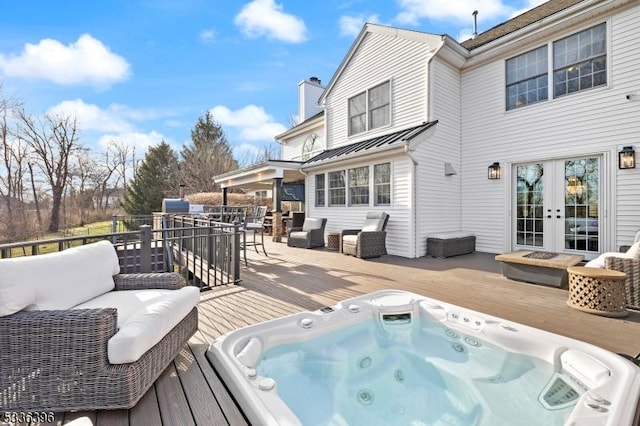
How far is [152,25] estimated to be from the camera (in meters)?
9.09

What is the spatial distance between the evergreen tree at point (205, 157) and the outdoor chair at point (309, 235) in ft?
54.9

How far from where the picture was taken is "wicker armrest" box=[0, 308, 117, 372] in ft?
5.63

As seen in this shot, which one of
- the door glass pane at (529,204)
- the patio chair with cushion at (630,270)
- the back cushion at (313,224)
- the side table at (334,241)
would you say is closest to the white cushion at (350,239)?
the side table at (334,241)

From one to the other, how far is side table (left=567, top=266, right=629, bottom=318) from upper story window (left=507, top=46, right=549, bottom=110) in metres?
4.82

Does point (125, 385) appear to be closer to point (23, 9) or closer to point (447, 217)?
point (447, 217)

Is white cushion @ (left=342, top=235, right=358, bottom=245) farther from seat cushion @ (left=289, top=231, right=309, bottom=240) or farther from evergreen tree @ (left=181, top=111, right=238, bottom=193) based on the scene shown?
evergreen tree @ (left=181, top=111, right=238, bottom=193)

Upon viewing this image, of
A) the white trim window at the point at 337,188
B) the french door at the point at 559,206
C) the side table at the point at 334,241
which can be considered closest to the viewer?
the french door at the point at 559,206

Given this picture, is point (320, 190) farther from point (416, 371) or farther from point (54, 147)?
point (54, 147)

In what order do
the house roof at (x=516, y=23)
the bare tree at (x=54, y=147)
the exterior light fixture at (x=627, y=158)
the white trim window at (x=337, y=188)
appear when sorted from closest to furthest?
the exterior light fixture at (x=627, y=158)
the house roof at (x=516, y=23)
the white trim window at (x=337, y=188)
the bare tree at (x=54, y=147)

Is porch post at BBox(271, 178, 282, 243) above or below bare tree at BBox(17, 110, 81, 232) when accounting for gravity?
below

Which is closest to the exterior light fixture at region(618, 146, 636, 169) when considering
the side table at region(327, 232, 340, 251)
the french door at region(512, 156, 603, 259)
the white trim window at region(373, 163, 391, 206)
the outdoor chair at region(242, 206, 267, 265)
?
the french door at region(512, 156, 603, 259)

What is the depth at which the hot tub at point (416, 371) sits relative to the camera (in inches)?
75.1

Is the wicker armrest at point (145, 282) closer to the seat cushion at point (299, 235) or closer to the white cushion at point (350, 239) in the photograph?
the white cushion at point (350, 239)

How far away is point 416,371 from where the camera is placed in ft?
9.12
